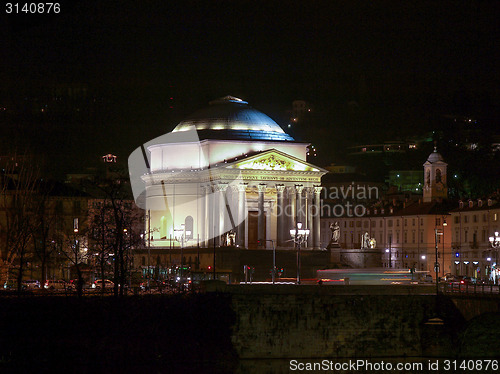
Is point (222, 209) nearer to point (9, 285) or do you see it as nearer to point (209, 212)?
point (209, 212)

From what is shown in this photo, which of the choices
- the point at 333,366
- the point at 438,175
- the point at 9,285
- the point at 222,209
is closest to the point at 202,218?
the point at 222,209

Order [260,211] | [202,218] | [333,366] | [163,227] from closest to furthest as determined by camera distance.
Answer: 1. [333,366]
2. [260,211]
3. [202,218]
4. [163,227]

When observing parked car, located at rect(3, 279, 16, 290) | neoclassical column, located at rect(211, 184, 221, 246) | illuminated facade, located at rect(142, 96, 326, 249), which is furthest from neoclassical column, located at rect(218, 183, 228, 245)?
parked car, located at rect(3, 279, 16, 290)

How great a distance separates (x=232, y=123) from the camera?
123 meters

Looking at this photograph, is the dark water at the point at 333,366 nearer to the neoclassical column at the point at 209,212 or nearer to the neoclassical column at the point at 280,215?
the neoclassical column at the point at 280,215

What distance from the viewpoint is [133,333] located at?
60.2 m

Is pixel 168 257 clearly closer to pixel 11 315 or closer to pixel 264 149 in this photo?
pixel 264 149

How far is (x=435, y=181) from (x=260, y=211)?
37372mm

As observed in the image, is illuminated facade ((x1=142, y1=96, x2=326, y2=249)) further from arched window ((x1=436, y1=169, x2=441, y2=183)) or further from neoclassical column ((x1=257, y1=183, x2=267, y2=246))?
arched window ((x1=436, y1=169, x2=441, y2=183))

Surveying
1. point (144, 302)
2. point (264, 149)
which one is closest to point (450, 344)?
point (144, 302)

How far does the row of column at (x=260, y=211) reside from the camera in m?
114

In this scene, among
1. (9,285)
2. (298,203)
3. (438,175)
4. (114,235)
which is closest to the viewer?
(114,235)

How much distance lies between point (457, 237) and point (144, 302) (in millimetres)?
75940

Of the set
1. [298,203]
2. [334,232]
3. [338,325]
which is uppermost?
Answer: [298,203]
